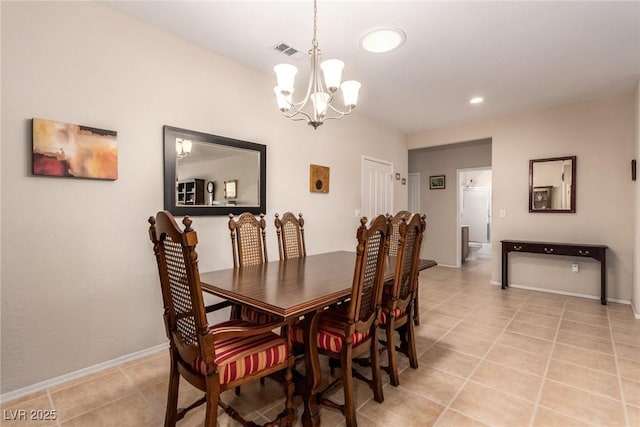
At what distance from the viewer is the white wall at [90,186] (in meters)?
1.84

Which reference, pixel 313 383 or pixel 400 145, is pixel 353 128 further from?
pixel 313 383

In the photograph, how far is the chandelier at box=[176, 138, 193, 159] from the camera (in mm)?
2525

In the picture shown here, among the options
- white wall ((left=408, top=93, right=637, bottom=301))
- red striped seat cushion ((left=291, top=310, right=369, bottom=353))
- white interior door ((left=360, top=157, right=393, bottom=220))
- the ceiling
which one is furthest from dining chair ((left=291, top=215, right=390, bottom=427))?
white wall ((left=408, top=93, right=637, bottom=301))

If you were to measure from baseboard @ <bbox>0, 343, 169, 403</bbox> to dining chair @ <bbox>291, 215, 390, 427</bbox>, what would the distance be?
1.43 meters

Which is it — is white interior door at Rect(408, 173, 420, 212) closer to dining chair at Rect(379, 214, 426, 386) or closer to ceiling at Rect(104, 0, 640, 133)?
ceiling at Rect(104, 0, 640, 133)

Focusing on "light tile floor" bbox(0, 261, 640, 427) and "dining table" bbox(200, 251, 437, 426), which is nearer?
"dining table" bbox(200, 251, 437, 426)

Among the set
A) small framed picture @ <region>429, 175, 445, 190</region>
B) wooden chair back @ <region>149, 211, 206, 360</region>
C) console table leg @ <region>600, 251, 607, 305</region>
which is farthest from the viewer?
small framed picture @ <region>429, 175, 445, 190</region>

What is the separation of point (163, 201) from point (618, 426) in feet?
10.6

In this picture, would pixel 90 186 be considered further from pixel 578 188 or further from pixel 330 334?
pixel 578 188

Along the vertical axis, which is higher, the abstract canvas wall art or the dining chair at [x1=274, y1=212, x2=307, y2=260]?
the abstract canvas wall art

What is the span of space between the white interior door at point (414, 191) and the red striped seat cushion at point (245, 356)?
5.65 m

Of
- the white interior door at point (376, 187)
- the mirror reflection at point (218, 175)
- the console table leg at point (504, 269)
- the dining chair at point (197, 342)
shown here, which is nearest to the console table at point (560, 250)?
the console table leg at point (504, 269)

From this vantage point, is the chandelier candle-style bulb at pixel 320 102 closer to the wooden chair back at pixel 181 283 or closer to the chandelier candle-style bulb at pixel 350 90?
the chandelier candle-style bulb at pixel 350 90

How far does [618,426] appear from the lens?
1595 millimetres
